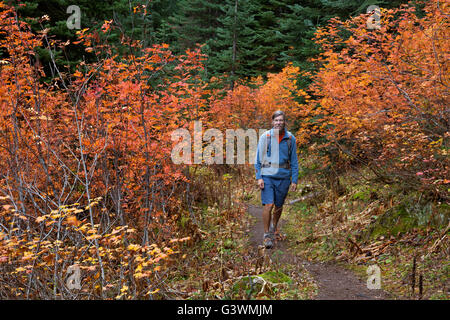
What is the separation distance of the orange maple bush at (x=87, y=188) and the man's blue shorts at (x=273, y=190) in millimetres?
1467

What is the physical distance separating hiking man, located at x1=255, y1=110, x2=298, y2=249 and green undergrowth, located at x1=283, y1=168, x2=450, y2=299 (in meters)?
1.01

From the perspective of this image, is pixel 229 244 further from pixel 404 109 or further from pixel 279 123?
pixel 404 109

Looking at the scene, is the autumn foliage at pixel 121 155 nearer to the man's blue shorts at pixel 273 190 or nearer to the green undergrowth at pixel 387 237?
the green undergrowth at pixel 387 237

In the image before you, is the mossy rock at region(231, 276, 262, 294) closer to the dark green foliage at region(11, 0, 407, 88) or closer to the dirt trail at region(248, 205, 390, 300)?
the dirt trail at region(248, 205, 390, 300)

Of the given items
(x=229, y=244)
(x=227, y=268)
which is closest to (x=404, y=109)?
(x=229, y=244)

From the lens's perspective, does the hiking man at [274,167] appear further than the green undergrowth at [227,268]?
Yes

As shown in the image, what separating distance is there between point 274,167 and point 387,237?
1944 millimetres

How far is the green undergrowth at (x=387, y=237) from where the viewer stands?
3.41 metres

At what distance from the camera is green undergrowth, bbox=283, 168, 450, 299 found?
341 centimetres

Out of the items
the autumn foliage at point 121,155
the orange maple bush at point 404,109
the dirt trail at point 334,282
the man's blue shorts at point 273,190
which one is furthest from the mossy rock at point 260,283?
→ the orange maple bush at point 404,109
